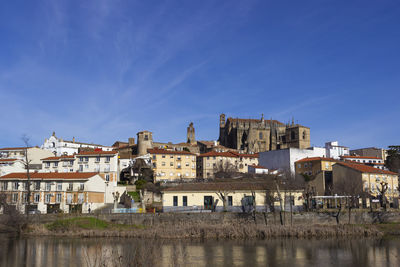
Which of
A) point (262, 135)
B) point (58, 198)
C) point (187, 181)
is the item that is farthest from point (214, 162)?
point (262, 135)

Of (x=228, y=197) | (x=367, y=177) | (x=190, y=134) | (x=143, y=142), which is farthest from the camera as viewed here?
(x=190, y=134)

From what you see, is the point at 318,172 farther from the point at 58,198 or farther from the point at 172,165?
the point at 58,198

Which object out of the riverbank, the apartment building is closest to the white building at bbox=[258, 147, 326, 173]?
the riverbank

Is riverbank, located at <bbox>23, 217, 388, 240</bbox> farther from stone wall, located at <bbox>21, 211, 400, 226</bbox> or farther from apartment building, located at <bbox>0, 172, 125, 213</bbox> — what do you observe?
apartment building, located at <bbox>0, 172, 125, 213</bbox>

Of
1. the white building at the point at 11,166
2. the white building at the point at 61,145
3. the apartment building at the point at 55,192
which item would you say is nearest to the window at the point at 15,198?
the apartment building at the point at 55,192

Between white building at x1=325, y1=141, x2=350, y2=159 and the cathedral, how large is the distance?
25.7 meters

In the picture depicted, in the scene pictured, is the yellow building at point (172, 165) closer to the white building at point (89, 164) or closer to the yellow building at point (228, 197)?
the white building at point (89, 164)

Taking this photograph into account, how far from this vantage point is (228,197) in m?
55.1

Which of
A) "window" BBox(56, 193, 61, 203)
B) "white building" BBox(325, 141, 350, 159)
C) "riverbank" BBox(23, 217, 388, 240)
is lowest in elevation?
"riverbank" BBox(23, 217, 388, 240)

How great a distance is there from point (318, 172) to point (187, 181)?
23.9m

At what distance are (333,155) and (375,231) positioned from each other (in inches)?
2126

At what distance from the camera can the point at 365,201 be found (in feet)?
198

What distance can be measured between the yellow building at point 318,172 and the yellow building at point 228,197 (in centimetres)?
1144

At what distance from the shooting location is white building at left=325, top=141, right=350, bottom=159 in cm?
9767
